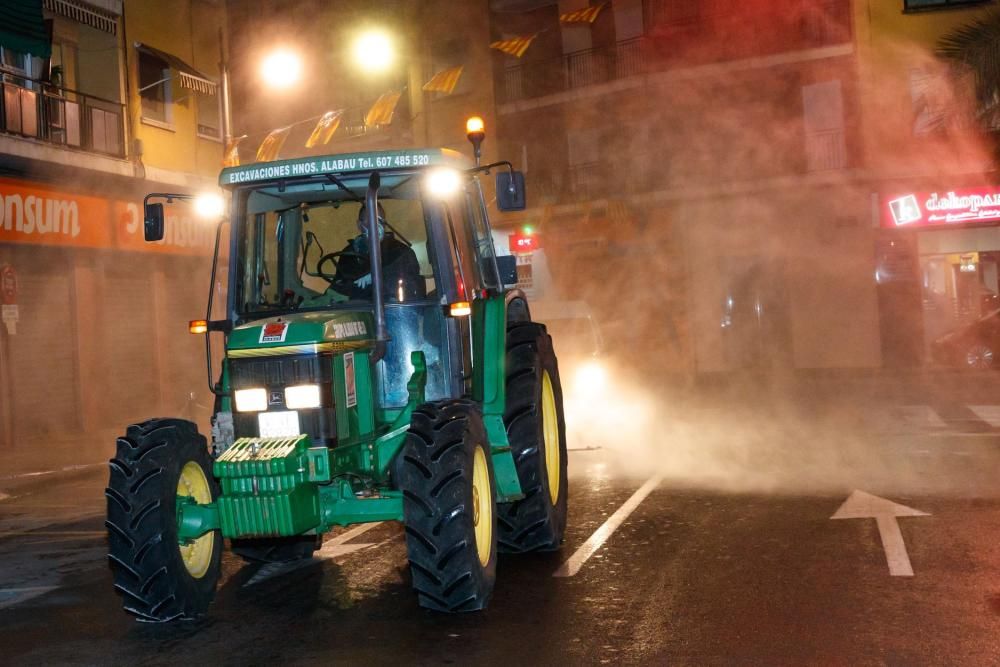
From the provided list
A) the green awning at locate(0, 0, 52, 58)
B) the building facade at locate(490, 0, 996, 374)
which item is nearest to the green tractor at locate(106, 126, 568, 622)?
the green awning at locate(0, 0, 52, 58)

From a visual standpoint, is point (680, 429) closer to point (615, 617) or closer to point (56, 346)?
point (615, 617)

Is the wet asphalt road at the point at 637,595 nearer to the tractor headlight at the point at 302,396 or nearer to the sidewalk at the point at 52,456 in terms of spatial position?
the tractor headlight at the point at 302,396

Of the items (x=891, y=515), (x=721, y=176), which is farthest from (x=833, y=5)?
(x=891, y=515)

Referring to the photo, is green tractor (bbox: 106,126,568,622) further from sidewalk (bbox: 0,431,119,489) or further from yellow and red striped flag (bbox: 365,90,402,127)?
yellow and red striped flag (bbox: 365,90,402,127)

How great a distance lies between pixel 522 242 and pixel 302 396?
41.7ft

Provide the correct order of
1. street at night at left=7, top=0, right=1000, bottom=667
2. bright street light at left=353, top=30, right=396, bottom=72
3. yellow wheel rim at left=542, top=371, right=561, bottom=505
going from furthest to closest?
bright street light at left=353, top=30, right=396, bottom=72 → yellow wheel rim at left=542, top=371, right=561, bottom=505 → street at night at left=7, top=0, right=1000, bottom=667

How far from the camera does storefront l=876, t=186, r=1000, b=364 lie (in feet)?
96.8

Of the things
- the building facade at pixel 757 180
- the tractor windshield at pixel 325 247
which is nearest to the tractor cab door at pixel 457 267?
the tractor windshield at pixel 325 247

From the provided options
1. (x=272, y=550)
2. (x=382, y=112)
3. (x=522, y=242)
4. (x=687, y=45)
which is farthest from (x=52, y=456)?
(x=687, y=45)

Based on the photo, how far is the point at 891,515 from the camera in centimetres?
875

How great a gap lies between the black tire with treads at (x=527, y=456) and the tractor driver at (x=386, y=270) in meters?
1.02

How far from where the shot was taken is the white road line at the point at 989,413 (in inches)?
587

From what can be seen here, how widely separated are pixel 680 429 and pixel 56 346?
10.9m

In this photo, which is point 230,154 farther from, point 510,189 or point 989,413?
point 510,189
